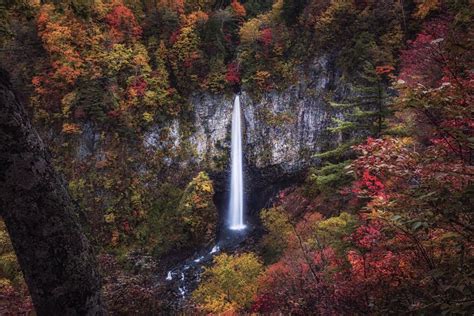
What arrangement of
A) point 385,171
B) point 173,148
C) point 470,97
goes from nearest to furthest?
point 470,97 < point 385,171 < point 173,148

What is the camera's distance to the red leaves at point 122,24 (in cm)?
2384

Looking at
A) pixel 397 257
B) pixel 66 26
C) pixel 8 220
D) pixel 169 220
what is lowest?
pixel 169 220

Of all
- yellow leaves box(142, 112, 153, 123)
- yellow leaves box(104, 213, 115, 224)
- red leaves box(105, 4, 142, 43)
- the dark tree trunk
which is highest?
red leaves box(105, 4, 142, 43)

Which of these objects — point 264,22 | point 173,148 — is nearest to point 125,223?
point 173,148

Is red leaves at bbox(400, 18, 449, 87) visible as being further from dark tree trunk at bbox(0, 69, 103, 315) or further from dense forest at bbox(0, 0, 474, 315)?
dark tree trunk at bbox(0, 69, 103, 315)

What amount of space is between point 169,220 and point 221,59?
13236 millimetres

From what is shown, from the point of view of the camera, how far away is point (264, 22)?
25.9 meters

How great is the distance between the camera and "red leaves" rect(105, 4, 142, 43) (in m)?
23.8

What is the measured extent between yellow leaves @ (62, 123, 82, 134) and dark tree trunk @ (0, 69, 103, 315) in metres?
22.4

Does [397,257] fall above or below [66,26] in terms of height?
below

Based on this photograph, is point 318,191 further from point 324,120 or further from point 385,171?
point 385,171

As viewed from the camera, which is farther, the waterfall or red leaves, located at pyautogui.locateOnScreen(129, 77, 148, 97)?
the waterfall

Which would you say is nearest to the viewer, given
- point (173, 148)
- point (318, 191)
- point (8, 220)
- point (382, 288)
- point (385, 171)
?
point (8, 220)

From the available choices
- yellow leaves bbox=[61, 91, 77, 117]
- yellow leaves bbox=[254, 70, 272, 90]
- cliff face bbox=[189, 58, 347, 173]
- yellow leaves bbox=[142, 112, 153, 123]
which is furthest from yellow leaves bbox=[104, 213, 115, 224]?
yellow leaves bbox=[254, 70, 272, 90]
